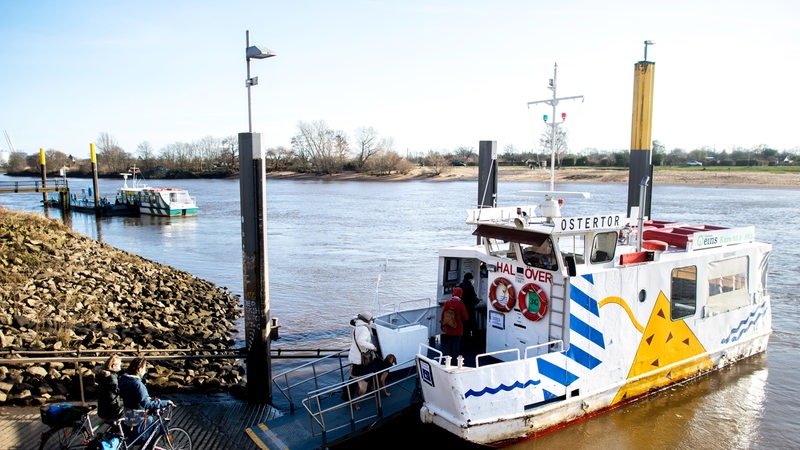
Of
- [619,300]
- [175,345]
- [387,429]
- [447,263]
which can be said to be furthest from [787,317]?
[175,345]

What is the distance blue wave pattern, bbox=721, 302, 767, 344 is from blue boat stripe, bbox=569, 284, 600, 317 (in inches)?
174

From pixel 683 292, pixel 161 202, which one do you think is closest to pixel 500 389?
pixel 683 292

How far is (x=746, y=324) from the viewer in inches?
485

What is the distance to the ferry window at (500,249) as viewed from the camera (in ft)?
32.0

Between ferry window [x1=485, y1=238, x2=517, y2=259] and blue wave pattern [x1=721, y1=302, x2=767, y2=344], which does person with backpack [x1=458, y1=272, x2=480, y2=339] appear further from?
blue wave pattern [x1=721, y1=302, x2=767, y2=344]

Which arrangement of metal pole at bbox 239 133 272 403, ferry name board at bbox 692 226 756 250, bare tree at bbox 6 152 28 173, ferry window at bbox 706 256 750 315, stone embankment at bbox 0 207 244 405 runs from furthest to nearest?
bare tree at bbox 6 152 28 173 < ferry window at bbox 706 256 750 315 < ferry name board at bbox 692 226 756 250 < metal pole at bbox 239 133 272 403 < stone embankment at bbox 0 207 244 405

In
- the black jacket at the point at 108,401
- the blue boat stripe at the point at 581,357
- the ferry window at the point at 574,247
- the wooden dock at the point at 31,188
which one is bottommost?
the blue boat stripe at the point at 581,357

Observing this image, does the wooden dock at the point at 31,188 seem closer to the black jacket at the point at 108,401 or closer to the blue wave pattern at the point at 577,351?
the black jacket at the point at 108,401

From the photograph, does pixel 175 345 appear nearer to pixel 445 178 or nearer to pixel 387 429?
Answer: pixel 387 429

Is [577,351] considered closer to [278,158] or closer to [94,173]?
[94,173]

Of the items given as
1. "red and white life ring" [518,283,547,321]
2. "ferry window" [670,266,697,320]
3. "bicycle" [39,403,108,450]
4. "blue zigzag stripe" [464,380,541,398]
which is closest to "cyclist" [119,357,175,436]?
"bicycle" [39,403,108,450]

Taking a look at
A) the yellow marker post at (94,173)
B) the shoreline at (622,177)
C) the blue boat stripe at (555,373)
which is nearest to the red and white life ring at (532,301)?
the blue boat stripe at (555,373)

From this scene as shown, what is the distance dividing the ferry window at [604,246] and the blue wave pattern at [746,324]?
438 centimetres

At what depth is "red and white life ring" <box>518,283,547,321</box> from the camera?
9023mm
